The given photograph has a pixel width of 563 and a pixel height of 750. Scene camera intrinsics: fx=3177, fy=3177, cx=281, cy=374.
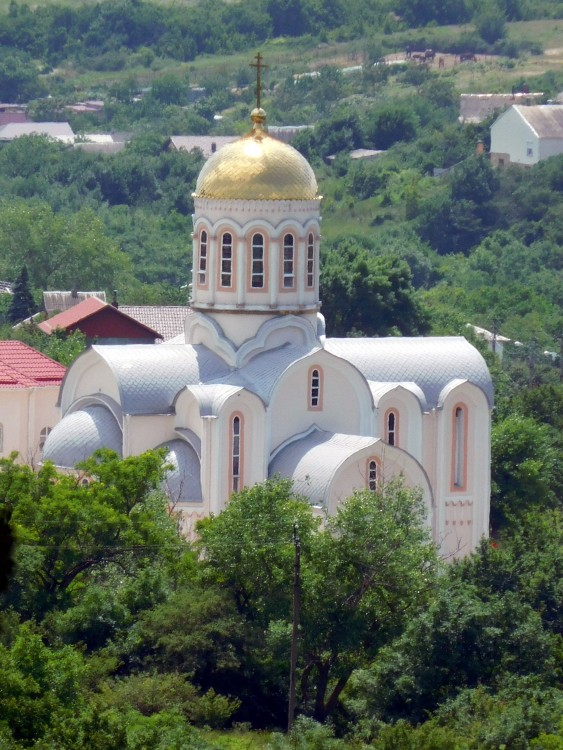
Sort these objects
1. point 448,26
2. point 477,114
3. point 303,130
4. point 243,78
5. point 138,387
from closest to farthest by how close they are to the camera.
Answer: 1. point 138,387
2. point 303,130
3. point 477,114
4. point 243,78
5. point 448,26

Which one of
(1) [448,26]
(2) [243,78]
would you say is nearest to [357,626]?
(2) [243,78]

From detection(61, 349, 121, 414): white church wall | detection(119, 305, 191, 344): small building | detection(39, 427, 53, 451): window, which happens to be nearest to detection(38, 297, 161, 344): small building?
detection(119, 305, 191, 344): small building

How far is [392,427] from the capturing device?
37.2m

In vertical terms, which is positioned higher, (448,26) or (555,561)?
(448,26)

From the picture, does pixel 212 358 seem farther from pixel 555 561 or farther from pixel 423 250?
pixel 423 250

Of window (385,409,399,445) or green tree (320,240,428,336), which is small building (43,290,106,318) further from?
window (385,409,399,445)

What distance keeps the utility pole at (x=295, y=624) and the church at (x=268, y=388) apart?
4539 millimetres

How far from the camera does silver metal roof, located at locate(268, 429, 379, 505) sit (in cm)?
3544

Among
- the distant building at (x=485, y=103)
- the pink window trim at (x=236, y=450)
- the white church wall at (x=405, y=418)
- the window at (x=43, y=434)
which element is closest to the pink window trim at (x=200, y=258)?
the pink window trim at (x=236, y=450)

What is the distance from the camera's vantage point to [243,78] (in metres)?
114

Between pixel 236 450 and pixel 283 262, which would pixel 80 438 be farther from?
pixel 283 262

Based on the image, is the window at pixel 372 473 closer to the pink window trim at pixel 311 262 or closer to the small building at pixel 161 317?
the pink window trim at pixel 311 262

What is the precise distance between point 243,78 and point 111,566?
8223 cm

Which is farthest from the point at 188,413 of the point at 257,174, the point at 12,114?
the point at 12,114
